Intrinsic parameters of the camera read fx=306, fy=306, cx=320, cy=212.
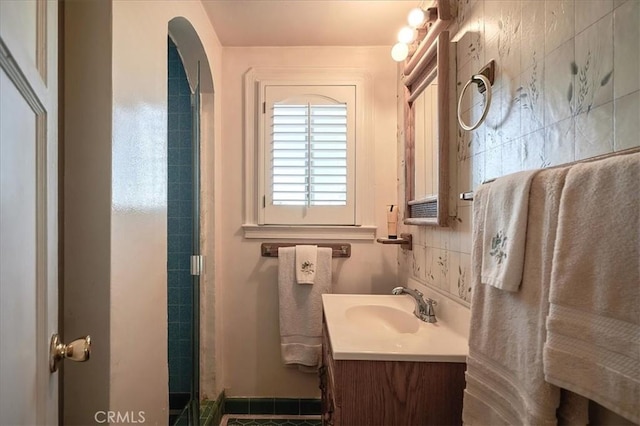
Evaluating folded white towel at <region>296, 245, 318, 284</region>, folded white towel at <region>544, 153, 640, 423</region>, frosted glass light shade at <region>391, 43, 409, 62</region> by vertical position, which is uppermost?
frosted glass light shade at <region>391, 43, 409, 62</region>

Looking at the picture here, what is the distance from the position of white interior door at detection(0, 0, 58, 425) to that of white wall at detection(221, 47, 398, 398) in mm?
1350

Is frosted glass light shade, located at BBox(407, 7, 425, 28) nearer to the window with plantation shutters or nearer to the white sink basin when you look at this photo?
the window with plantation shutters

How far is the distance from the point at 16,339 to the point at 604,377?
94cm

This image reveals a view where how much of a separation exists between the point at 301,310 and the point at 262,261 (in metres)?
0.39

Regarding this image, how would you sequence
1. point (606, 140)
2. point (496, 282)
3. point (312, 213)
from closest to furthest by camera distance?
point (606, 140) → point (496, 282) → point (312, 213)

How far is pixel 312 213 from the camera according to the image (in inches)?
75.7

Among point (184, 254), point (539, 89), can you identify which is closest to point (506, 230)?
point (539, 89)

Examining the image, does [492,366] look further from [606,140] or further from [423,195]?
[423,195]

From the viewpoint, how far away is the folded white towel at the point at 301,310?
184 cm

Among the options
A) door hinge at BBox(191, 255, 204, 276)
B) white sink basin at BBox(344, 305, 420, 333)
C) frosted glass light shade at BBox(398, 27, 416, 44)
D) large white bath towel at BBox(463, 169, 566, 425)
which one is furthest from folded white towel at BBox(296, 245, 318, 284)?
frosted glass light shade at BBox(398, 27, 416, 44)

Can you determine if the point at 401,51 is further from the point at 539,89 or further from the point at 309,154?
the point at 539,89

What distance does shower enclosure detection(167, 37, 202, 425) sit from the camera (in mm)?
1658

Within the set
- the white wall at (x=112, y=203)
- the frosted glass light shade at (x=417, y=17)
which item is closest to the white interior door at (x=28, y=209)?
the white wall at (x=112, y=203)

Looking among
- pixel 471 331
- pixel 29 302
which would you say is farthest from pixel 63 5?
pixel 471 331
